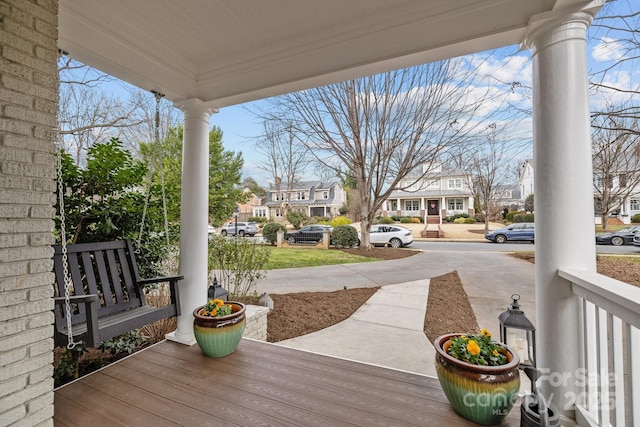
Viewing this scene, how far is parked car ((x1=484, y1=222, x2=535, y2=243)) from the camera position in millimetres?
12203

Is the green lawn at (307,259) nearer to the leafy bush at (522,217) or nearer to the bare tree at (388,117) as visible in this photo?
the bare tree at (388,117)

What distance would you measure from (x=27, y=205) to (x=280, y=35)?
1.94 meters

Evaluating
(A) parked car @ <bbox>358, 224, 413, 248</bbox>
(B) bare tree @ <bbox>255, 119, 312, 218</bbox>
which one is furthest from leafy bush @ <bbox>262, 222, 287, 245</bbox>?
(A) parked car @ <bbox>358, 224, 413, 248</bbox>

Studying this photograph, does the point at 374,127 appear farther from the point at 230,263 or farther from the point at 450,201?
the point at 450,201

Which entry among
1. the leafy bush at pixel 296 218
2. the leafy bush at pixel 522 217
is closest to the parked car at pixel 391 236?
the leafy bush at pixel 296 218

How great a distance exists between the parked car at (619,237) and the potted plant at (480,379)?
14.8ft

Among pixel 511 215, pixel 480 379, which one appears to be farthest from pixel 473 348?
pixel 511 215

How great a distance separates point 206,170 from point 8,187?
157 cm

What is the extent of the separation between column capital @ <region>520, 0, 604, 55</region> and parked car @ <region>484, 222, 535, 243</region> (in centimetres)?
1288

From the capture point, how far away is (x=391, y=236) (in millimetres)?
11812

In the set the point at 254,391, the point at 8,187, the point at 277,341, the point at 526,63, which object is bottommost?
the point at 277,341

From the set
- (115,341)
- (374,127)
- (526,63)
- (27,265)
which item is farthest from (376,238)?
(27,265)

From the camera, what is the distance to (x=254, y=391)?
6.40 feet

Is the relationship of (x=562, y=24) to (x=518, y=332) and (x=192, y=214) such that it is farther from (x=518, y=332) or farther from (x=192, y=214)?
(x=192, y=214)
